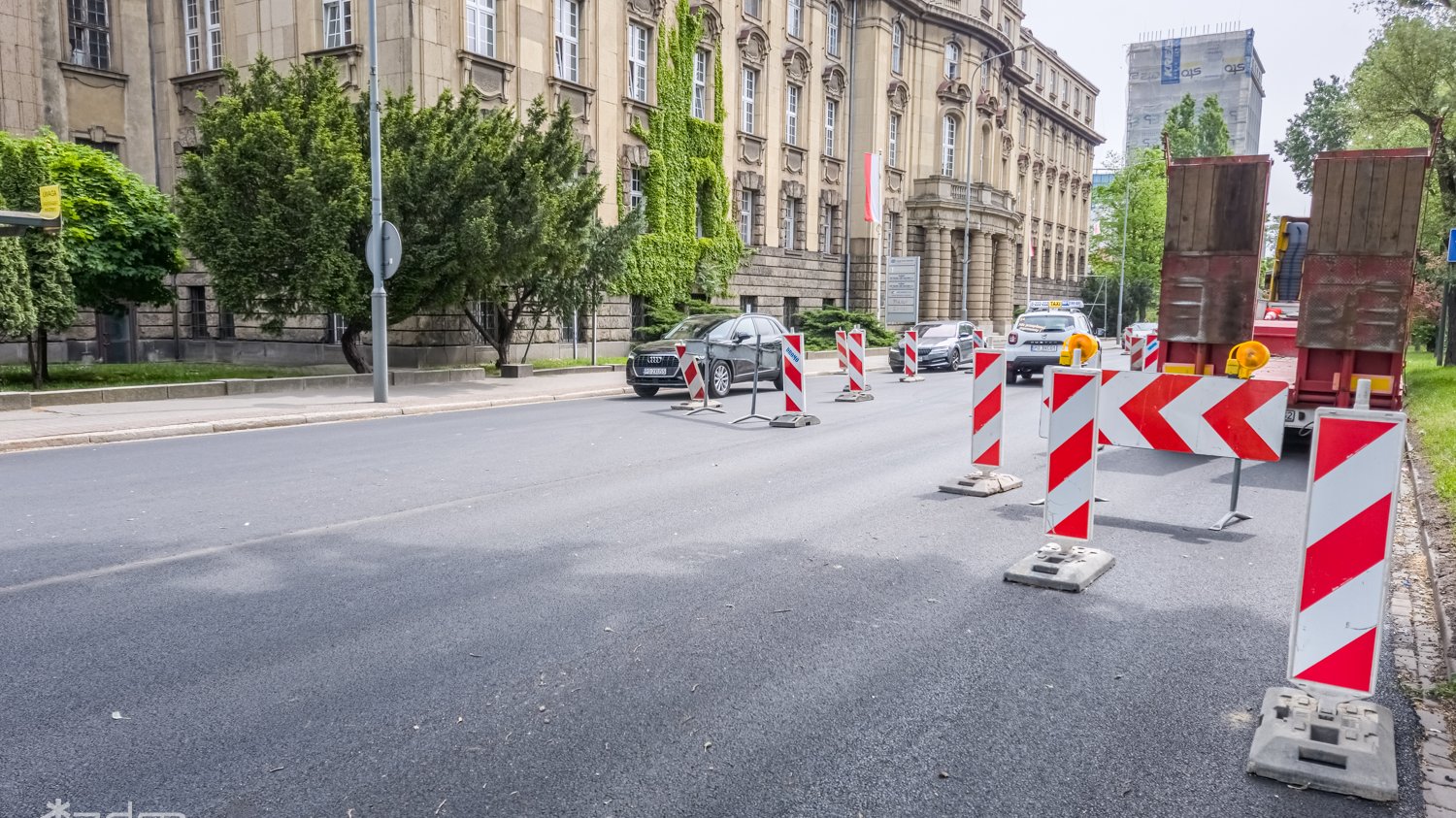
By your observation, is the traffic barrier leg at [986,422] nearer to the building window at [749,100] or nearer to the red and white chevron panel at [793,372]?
the red and white chevron panel at [793,372]

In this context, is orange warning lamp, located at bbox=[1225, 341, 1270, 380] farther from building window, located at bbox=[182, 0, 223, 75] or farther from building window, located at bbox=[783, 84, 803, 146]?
building window, located at bbox=[783, 84, 803, 146]

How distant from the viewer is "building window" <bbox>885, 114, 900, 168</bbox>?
45906 millimetres

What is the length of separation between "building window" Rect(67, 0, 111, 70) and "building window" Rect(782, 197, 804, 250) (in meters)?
22.6

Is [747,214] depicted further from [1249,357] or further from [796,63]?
[1249,357]

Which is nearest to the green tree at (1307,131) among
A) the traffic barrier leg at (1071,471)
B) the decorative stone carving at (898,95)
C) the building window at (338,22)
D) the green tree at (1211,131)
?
the green tree at (1211,131)

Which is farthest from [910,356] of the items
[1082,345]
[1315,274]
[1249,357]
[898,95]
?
[898,95]

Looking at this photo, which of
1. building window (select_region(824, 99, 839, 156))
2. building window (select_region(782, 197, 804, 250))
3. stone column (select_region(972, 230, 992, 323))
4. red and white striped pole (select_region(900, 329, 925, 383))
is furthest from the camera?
stone column (select_region(972, 230, 992, 323))

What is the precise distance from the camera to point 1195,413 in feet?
24.6

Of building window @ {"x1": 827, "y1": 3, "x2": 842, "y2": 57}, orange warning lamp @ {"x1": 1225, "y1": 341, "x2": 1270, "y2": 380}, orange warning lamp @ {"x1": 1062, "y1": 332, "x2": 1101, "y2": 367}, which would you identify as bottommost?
orange warning lamp @ {"x1": 1225, "y1": 341, "x2": 1270, "y2": 380}

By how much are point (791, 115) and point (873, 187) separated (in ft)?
14.1

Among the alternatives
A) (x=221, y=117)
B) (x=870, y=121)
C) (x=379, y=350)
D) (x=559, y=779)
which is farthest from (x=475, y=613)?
(x=870, y=121)

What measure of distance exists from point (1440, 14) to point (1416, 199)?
13.6 metres

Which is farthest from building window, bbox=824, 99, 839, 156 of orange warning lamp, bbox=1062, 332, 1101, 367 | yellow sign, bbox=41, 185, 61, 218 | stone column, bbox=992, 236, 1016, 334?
orange warning lamp, bbox=1062, 332, 1101, 367

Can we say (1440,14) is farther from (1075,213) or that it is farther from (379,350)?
(1075,213)
